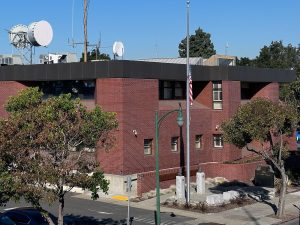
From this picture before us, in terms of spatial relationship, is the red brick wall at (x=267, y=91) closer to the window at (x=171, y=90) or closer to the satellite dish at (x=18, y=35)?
the window at (x=171, y=90)

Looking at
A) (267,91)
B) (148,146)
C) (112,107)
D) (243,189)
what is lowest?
(243,189)

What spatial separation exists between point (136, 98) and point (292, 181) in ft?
46.6

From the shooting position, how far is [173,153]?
39.3m

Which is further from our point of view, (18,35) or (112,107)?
(18,35)

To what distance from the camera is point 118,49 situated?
42.7m

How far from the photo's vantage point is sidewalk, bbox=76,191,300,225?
1128 inches

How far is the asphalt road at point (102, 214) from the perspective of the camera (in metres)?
28.5

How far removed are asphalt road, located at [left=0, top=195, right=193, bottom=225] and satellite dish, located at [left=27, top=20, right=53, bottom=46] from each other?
646 inches

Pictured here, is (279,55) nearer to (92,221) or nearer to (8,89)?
(8,89)

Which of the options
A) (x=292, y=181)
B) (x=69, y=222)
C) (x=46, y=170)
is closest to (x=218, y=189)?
(x=292, y=181)

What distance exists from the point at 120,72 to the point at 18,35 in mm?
16045

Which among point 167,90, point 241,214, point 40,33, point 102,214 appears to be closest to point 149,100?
point 167,90

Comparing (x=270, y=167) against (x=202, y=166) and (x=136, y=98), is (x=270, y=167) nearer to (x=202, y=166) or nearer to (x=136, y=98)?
(x=202, y=166)

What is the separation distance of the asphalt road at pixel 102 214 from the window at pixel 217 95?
46.2 ft
